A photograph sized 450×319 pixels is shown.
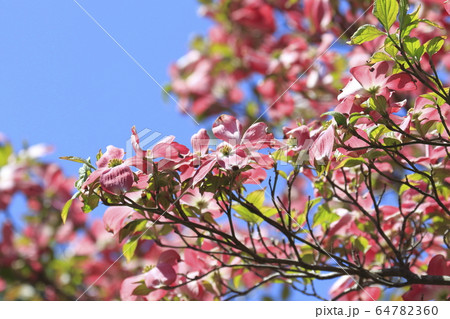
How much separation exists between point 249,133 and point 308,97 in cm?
84

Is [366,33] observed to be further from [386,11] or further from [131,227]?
[131,227]

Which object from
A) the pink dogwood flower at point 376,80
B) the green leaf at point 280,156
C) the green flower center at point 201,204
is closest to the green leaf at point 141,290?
the green flower center at point 201,204

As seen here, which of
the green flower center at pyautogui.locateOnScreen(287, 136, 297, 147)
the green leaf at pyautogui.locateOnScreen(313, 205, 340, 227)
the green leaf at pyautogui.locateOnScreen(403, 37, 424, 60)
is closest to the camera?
the green leaf at pyautogui.locateOnScreen(403, 37, 424, 60)

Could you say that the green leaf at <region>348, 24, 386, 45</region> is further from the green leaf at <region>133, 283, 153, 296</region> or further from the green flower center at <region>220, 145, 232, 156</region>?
the green leaf at <region>133, 283, 153, 296</region>

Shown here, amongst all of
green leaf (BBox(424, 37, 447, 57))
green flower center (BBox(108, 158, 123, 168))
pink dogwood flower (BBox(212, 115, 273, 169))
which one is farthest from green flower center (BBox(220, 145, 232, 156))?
green leaf (BBox(424, 37, 447, 57))

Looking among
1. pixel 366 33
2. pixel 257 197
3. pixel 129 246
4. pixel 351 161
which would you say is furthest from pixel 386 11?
pixel 129 246

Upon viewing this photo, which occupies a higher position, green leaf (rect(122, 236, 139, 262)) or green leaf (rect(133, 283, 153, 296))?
green leaf (rect(122, 236, 139, 262))

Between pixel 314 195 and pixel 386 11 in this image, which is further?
pixel 314 195

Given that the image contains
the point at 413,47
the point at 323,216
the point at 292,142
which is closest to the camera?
the point at 413,47

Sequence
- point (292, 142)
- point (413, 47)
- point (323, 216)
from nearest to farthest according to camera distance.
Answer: point (413, 47)
point (292, 142)
point (323, 216)

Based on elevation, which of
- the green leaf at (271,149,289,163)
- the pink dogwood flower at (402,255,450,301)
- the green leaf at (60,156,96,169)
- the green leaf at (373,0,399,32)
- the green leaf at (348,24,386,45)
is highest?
the green leaf at (373,0,399,32)

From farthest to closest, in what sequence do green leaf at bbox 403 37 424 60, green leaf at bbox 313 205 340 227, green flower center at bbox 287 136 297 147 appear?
green leaf at bbox 313 205 340 227, green flower center at bbox 287 136 297 147, green leaf at bbox 403 37 424 60

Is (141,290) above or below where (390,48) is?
below
